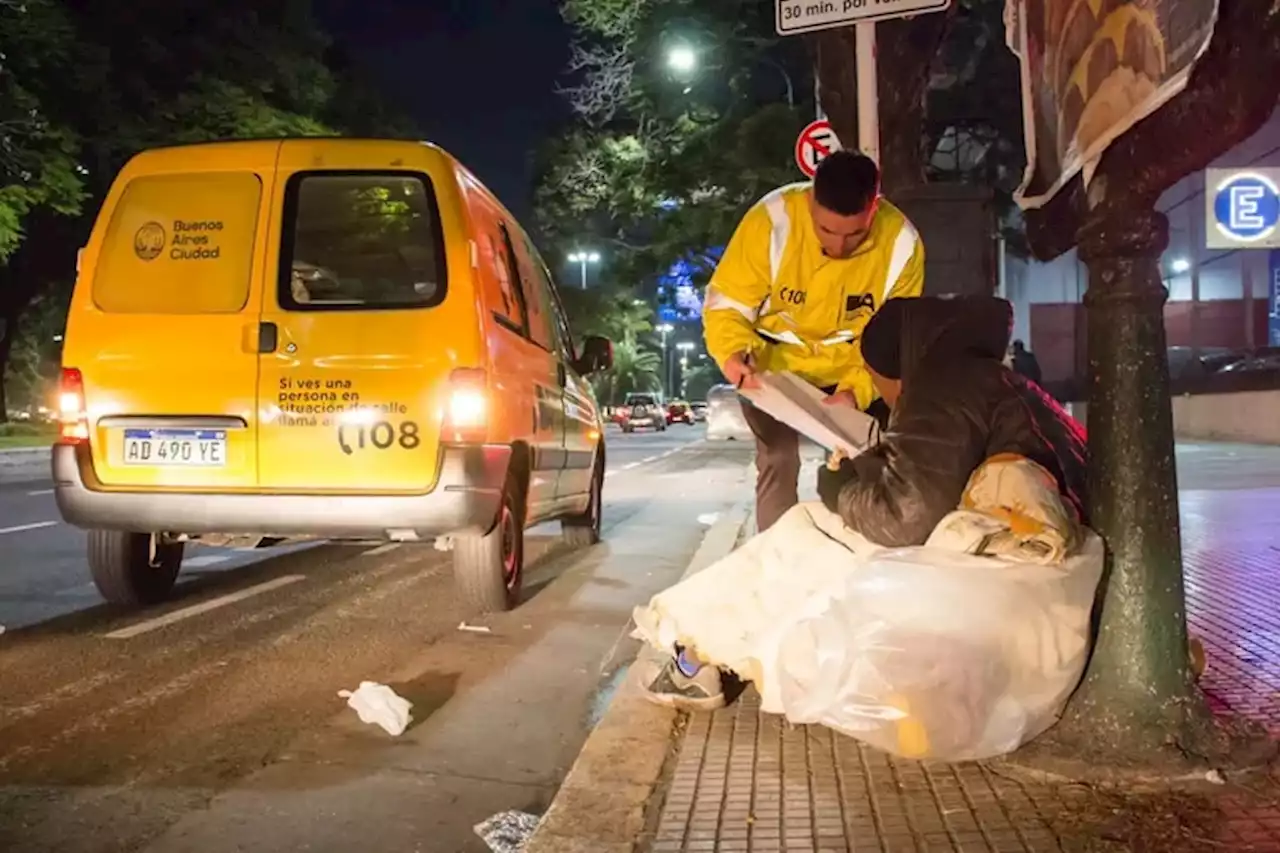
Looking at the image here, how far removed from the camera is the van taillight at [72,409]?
5.61 metres

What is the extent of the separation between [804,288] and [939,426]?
1312mm

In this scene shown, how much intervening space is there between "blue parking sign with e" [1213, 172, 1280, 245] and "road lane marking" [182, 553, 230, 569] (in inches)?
613

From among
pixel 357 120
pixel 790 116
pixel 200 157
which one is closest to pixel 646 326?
pixel 357 120

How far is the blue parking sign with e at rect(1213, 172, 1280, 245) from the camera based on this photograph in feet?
60.0

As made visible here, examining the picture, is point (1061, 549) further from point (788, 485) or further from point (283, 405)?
point (283, 405)

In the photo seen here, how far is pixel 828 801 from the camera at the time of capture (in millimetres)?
3260

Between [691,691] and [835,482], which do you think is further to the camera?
[691,691]

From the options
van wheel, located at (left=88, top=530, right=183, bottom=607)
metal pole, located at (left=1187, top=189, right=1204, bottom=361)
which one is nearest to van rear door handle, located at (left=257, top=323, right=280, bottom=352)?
van wheel, located at (left=88, top=530, right=183, bottom=607)

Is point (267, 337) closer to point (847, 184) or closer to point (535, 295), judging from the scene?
point (535, 295)

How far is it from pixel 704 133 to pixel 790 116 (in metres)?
2.23

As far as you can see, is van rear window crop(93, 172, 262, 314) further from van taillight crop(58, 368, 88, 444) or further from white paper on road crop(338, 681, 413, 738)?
white paper on road crop(338, 681, 413, 738)

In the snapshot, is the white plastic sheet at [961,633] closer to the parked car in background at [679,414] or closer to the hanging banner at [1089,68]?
the hanging banner at [1089,68]

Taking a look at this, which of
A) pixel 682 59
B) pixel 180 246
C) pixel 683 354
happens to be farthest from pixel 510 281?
pixel 683 354

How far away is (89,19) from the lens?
2736cm
